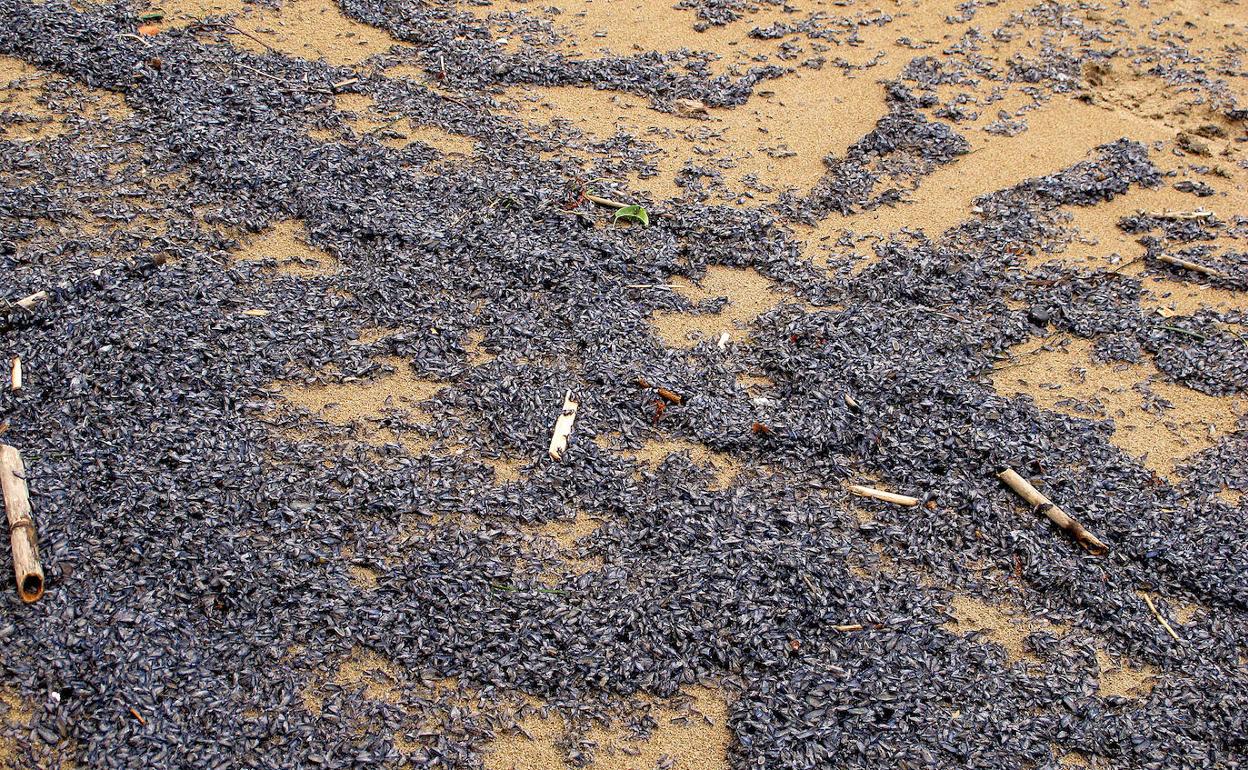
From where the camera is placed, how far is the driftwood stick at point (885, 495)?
334 centimetres

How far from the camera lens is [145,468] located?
3.17m

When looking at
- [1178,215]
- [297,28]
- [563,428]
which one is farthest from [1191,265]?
[297,28]

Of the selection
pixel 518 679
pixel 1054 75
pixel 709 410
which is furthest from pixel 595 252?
pixel 1054 75

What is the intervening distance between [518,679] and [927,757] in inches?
45.3

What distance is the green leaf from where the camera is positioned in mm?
4578

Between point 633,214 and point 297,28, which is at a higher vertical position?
point 297,28

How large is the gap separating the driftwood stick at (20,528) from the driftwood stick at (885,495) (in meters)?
2.58

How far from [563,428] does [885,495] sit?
1163mm

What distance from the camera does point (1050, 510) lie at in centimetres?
332

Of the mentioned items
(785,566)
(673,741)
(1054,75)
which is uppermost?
(1054,75)

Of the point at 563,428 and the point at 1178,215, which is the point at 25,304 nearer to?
the point at 563,428

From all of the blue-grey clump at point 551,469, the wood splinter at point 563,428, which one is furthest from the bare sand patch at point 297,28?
the wood splinter at point 563,428

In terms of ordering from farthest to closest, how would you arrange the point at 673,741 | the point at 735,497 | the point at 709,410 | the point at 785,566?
→ the point at 709,410, the point at 735,497, the point at 785,566, the point at 673,741

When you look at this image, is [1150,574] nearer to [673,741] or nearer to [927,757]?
[927,757]
